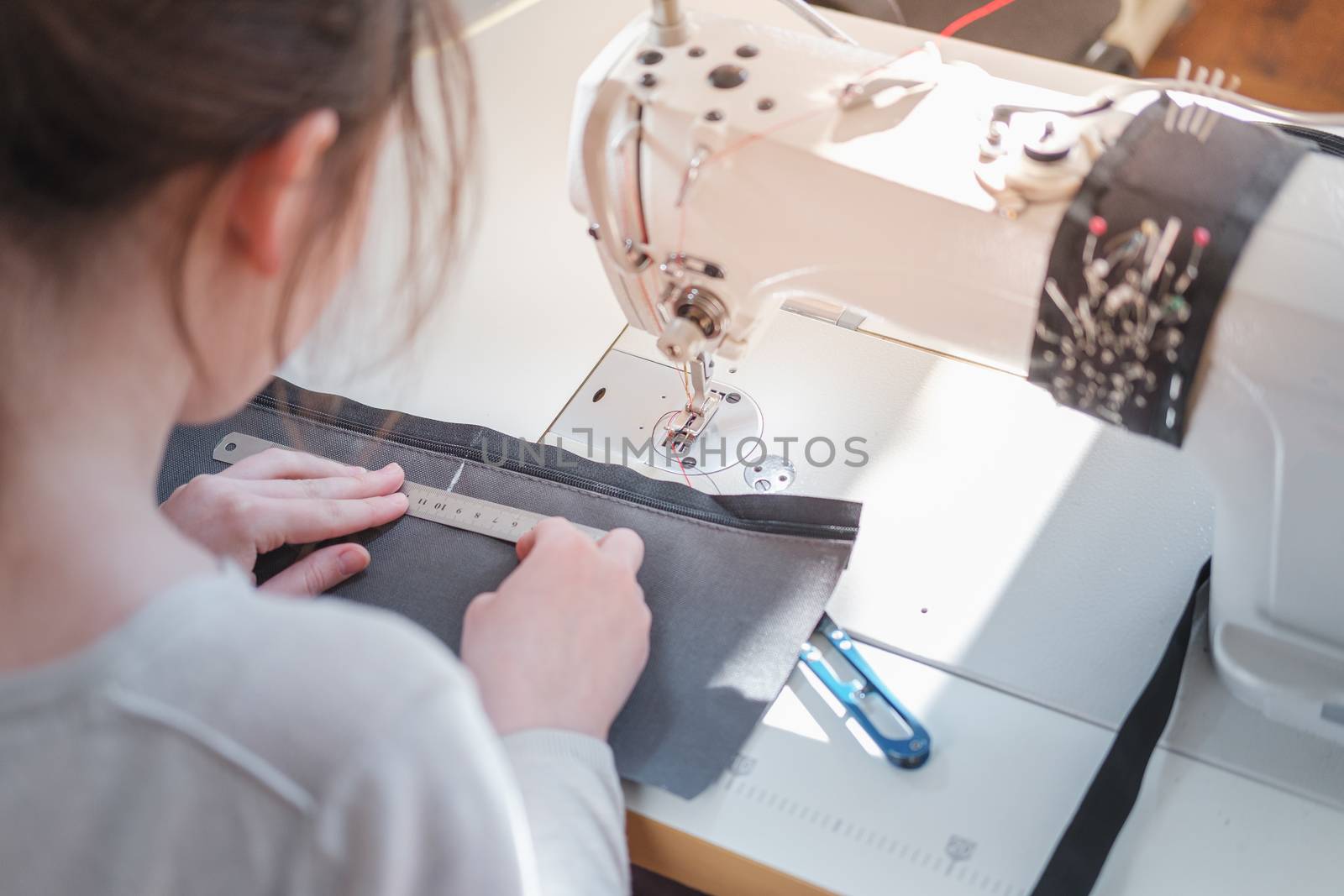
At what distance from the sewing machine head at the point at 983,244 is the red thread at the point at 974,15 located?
964mm

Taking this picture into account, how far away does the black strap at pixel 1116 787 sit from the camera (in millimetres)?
754

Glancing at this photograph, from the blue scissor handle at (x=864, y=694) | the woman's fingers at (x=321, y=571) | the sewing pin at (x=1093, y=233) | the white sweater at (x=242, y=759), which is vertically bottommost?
the woman's fingers at (x=321, y=571)

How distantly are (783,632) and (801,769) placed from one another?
117 millimetres

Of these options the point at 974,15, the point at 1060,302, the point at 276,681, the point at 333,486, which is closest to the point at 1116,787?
the point at 1060,302

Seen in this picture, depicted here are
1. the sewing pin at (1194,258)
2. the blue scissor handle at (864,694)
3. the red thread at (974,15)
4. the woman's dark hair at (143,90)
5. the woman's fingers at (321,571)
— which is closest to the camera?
the woman's dark hair at (143,90)

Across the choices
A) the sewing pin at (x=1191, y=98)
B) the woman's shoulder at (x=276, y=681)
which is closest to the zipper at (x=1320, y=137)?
the sewing pin at (x=1191, y=98)

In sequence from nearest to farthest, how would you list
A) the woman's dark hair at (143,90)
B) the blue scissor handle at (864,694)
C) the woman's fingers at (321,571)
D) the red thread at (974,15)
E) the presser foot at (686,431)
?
the woman's dark hair at (143,90)
the blue scissor handle at (864,694)
the woman's fingers at (321,571)
the presser foot at (686,431)
the red thread at (974,15)

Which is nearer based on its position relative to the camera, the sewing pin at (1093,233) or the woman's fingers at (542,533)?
the sewing pin at (1093,233)

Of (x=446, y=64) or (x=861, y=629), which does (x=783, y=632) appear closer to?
(x=861, y=629)

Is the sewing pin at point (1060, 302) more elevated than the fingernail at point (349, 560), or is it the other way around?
the sewing pin at point (1060, 302)

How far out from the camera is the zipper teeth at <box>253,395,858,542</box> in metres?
0.96

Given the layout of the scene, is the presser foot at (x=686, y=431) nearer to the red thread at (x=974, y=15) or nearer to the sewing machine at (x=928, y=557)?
the sewing machine at (x=928, y=557)

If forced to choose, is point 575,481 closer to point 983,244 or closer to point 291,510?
point 291,510

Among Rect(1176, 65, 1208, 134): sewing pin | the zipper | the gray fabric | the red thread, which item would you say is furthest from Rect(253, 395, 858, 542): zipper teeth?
the red thread
